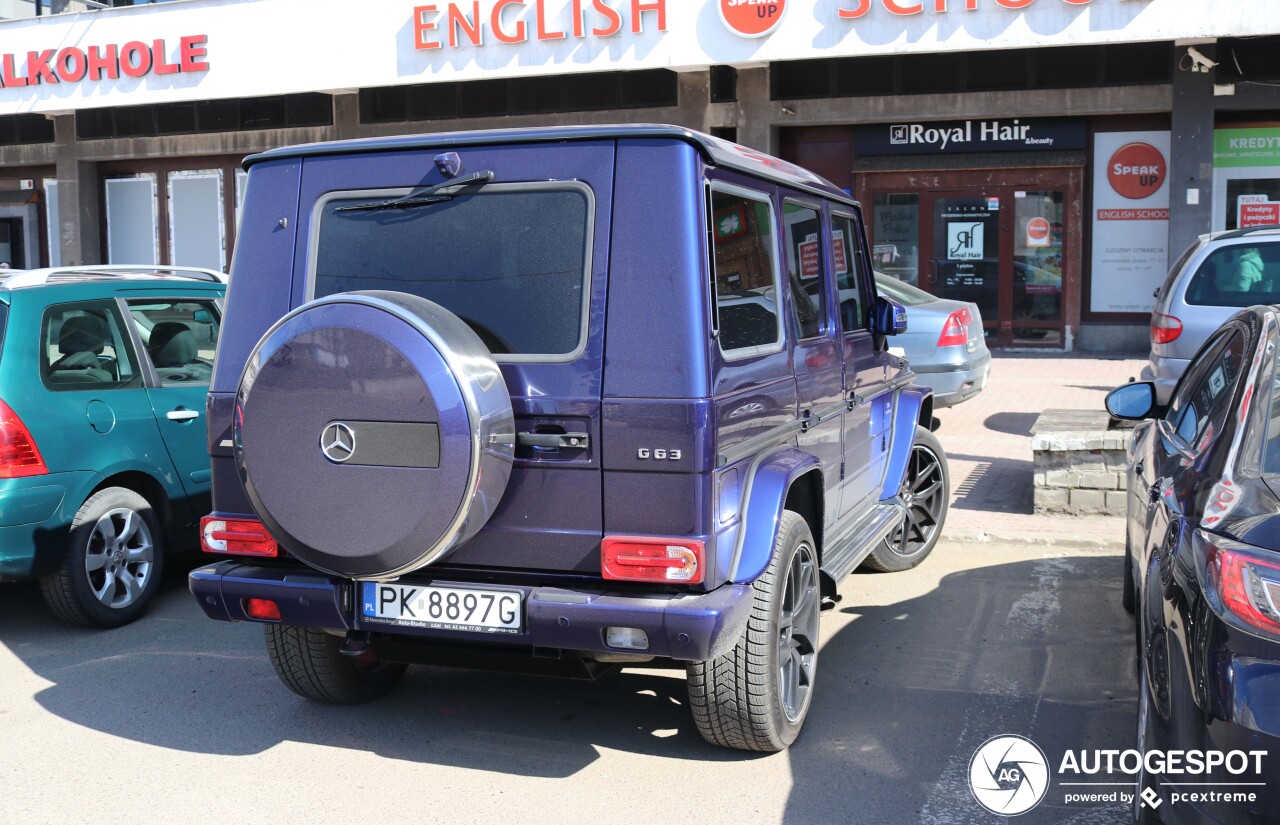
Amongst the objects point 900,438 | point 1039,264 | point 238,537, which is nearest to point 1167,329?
point 900,438

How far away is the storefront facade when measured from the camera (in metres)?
16.2

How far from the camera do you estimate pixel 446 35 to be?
1762cm

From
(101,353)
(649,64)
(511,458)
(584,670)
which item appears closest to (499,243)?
(511,458)

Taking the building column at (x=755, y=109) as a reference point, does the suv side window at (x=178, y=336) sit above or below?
below

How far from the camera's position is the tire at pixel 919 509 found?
6.79m

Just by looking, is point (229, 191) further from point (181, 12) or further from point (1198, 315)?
point (1198, 315)

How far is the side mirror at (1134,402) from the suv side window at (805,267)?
117 cm

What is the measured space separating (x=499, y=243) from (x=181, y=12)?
17.6 metres

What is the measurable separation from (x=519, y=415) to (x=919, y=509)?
3.79 meters

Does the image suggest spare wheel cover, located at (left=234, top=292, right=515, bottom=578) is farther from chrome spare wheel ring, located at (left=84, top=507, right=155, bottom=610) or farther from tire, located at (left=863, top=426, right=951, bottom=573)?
tire, located at (left=863, top=426, right=951, bottom=573)

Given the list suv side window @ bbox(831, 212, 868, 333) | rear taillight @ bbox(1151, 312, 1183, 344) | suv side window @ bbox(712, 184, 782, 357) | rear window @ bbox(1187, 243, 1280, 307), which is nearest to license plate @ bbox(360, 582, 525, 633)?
suv side window @ bbox(712, 184, 782, 357)

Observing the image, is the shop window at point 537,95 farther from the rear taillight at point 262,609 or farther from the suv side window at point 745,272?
the rear taillight at point 262,609

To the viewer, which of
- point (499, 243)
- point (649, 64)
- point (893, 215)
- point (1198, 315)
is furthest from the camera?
point (893, 215)

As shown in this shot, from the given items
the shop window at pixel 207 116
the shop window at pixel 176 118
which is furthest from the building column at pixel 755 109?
the shop window at pixel 176 118
